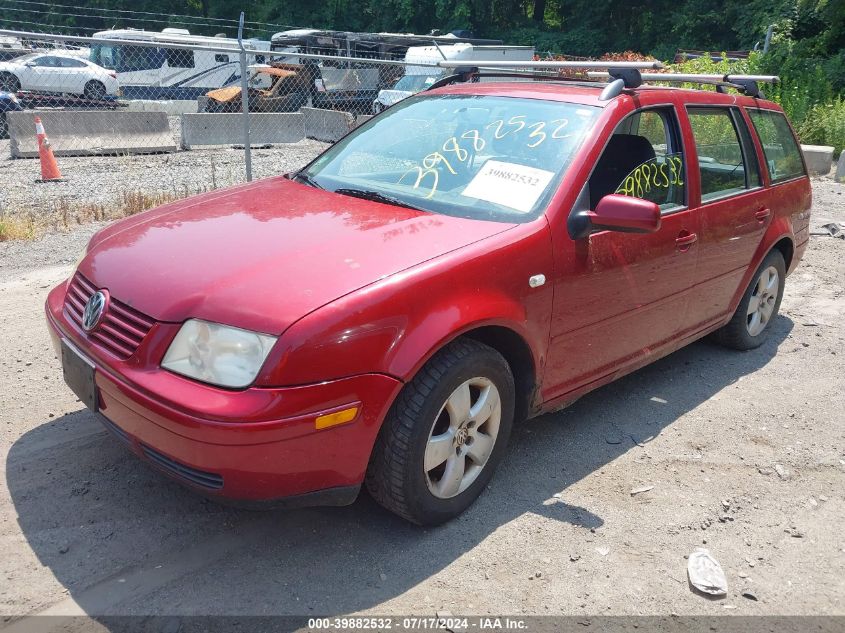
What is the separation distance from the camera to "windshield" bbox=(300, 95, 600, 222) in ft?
11.3

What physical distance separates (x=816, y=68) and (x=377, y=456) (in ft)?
54.8

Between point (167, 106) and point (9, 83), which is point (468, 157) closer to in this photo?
point (167, 106)

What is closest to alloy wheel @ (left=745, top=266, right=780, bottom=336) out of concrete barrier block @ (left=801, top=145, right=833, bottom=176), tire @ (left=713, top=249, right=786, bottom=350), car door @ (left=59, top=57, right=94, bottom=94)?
tire @ (left=713, top=249, right=786, bottom=350)

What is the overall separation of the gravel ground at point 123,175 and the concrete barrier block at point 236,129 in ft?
1.57

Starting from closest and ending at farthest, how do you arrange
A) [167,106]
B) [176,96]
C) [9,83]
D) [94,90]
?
[9,83], [167,106], [94,90], [176,96]

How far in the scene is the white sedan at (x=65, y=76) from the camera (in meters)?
23.1

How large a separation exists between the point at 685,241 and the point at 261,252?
7.75ft

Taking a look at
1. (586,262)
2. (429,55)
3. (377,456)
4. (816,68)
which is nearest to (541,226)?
(586,262)

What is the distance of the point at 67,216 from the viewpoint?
787 centimetres

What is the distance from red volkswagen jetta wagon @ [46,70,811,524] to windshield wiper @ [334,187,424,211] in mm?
21

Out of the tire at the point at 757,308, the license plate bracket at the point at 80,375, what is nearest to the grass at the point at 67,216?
the license plate bracket at the point at 80,375

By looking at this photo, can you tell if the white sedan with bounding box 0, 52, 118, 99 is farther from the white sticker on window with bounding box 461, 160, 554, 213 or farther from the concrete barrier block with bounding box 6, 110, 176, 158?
the white sticker on window with bounding box 461, 160, 554, 213

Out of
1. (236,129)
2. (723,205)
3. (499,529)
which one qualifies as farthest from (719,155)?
(236,129)

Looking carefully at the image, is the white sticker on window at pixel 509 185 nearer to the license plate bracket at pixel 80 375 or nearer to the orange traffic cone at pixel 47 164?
the license plate bracket at pixel 80 375
